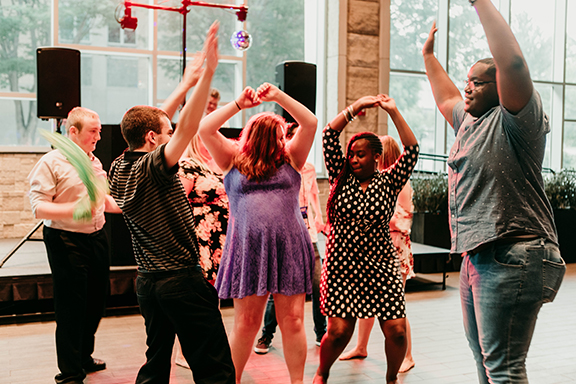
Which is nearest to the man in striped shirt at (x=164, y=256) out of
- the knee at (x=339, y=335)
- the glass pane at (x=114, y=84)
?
the knee at (x=339, y=335)

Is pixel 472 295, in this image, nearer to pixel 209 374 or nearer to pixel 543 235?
pixel 543 235

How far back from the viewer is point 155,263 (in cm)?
205

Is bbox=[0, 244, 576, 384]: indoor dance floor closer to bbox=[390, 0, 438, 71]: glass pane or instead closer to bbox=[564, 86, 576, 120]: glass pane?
bbox=[390, 0, 438, 71]: glass pane

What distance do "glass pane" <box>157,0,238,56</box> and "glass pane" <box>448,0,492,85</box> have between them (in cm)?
439

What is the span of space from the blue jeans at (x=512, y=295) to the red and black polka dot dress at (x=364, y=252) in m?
0.92

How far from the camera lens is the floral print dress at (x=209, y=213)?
10.1ft

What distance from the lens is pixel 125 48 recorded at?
7.68 meters

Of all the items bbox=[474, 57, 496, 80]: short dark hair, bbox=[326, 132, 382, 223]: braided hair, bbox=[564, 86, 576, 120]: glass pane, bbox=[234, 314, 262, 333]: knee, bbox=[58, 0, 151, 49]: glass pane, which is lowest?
bbox=[234, 314, 262, 333]: knee

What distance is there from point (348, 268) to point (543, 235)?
45.0 inches

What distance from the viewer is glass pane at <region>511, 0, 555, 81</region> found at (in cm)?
1139

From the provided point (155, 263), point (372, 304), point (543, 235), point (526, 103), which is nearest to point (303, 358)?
point (372, 304)

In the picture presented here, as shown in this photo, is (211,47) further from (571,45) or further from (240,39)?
(571,45)

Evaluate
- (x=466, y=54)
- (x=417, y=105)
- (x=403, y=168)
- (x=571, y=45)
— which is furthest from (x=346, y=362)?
(x=571, y=45)

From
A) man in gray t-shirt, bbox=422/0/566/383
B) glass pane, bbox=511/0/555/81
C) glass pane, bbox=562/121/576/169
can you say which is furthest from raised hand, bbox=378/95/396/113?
glass pane, bbox=562/121/576/169
